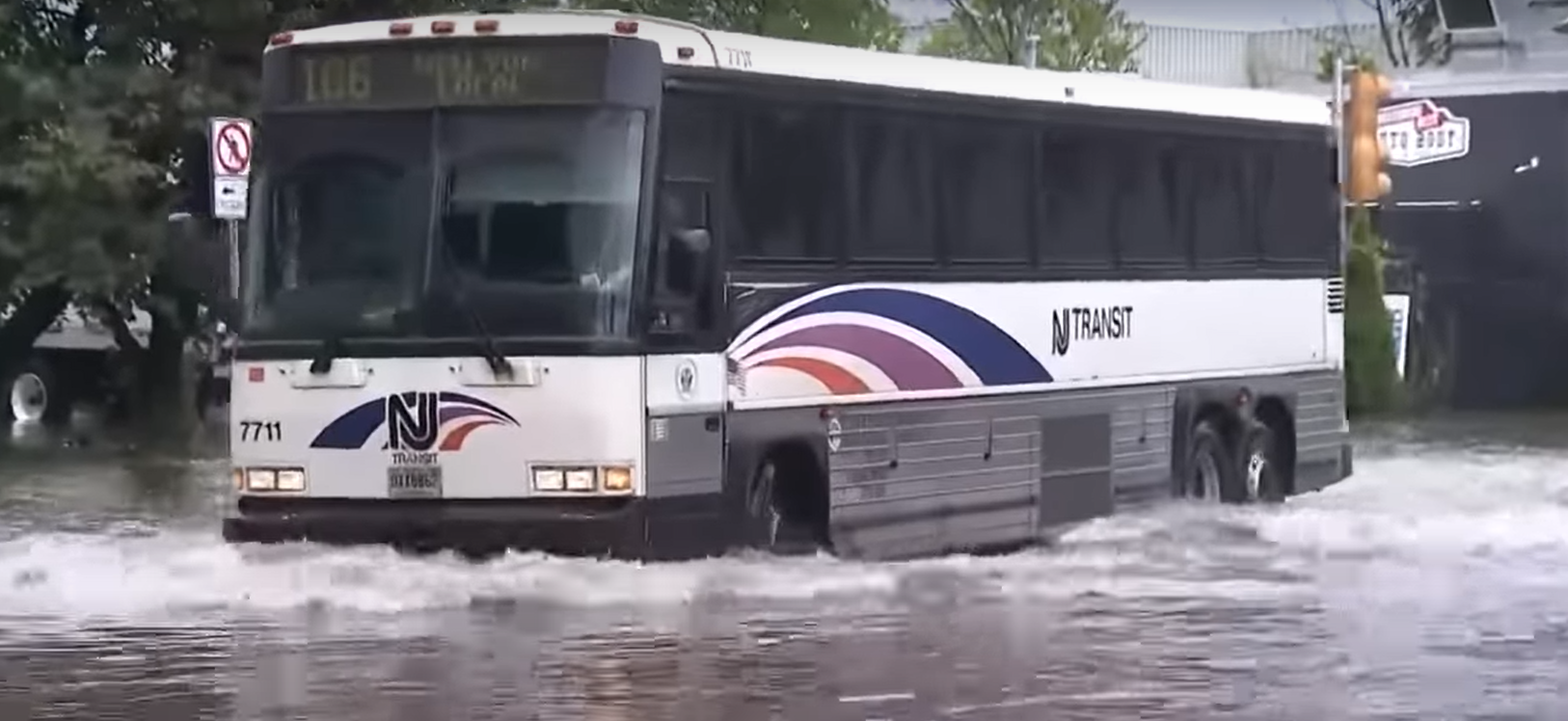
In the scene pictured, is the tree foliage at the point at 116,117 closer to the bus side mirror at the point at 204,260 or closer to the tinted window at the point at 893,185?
the bus side mirror at the point at 204,260

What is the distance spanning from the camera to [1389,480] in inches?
1017

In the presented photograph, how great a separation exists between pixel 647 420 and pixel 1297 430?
29.1 feet

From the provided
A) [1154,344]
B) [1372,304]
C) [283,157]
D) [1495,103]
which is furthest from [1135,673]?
[1495,103]

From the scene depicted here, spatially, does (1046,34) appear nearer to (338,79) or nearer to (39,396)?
(39,396)

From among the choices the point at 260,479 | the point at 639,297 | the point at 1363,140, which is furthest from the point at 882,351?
the point at 1363,140

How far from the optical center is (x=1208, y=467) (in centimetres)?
2194

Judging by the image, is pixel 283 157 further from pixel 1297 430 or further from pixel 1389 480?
pixel 1389 480

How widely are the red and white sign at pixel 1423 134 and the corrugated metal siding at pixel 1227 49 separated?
73.9ft

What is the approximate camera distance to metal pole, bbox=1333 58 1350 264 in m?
24.0

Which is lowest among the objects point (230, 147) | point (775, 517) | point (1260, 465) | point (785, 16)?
point (1260, 465)

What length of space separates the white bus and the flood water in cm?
36

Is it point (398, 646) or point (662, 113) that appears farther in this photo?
point (662, 113)

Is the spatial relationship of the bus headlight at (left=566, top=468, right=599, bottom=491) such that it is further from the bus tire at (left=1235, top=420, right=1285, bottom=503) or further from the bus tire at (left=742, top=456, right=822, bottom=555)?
the bus tire at (left=1235, top=420, right=1285, bottom=503)

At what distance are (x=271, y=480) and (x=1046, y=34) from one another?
40.3 metres
